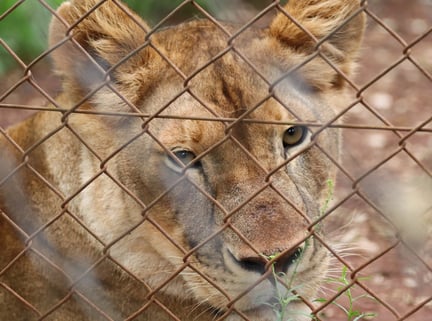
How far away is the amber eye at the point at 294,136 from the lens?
3996 millimetres

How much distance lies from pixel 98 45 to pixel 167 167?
64cm

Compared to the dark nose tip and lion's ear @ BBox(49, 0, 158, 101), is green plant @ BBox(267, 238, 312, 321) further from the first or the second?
lion's ear @ BBox(49, 0, 158, 101)

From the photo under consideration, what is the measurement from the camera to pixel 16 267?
4.36 m

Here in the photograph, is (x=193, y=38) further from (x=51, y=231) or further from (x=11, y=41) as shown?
(x=11, y=41)

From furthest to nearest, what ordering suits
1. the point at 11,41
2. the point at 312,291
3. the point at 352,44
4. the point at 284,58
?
the point at 11,41 < the point at 352,44 < the point at 284,58 < the point at 312,291

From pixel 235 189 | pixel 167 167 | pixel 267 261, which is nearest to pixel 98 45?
pixel 167 167

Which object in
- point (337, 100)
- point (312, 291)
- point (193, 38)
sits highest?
point (193, 38)

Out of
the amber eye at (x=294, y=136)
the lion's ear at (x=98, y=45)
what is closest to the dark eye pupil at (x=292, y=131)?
the amber eye at (x=294, y=136)

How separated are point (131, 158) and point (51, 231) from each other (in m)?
0.53

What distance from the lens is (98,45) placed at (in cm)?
411

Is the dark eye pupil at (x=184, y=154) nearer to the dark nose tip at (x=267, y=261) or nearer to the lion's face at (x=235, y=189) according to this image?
the lion's face at (x=235, y=189)

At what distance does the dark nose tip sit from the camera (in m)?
3.51

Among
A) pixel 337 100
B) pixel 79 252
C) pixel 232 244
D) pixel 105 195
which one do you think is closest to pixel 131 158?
pixel 105 195

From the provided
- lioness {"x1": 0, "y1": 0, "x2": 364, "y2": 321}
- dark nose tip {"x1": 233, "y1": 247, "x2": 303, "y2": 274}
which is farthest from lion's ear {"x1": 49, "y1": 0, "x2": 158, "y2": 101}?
dark nose tip {"x1": 233, "y1": 247, "x2": 303, "y2": 274}
